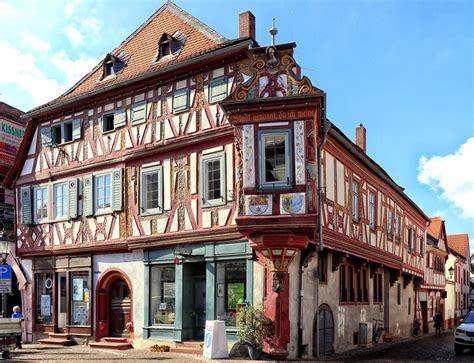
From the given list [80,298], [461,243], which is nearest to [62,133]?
[80,298]

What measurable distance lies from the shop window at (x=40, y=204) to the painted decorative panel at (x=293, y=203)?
11.4 metres

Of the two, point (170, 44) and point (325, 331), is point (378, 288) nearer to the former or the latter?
point (325, 331)

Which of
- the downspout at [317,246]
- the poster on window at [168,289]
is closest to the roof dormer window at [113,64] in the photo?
the poster on window at [168,289]

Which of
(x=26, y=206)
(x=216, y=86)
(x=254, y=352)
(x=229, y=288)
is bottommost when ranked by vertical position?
(x=254, y=352)

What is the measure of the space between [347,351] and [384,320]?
7.99m

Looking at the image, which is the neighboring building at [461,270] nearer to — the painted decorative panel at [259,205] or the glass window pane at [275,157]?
the glass window pane at [275,157]

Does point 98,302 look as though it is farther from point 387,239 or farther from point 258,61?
point 387,239

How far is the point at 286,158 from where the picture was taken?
1723 cm

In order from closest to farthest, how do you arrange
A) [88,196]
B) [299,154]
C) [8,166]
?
[299,154] < [88,196] < [8,166]

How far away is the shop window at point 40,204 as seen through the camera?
24.8m

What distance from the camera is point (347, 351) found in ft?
73.8

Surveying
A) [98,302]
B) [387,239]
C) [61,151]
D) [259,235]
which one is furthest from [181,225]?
[387,239]

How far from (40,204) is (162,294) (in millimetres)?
7472

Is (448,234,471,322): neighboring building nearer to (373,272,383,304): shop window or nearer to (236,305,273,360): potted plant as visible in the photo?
(373,272,383,304): shop window
